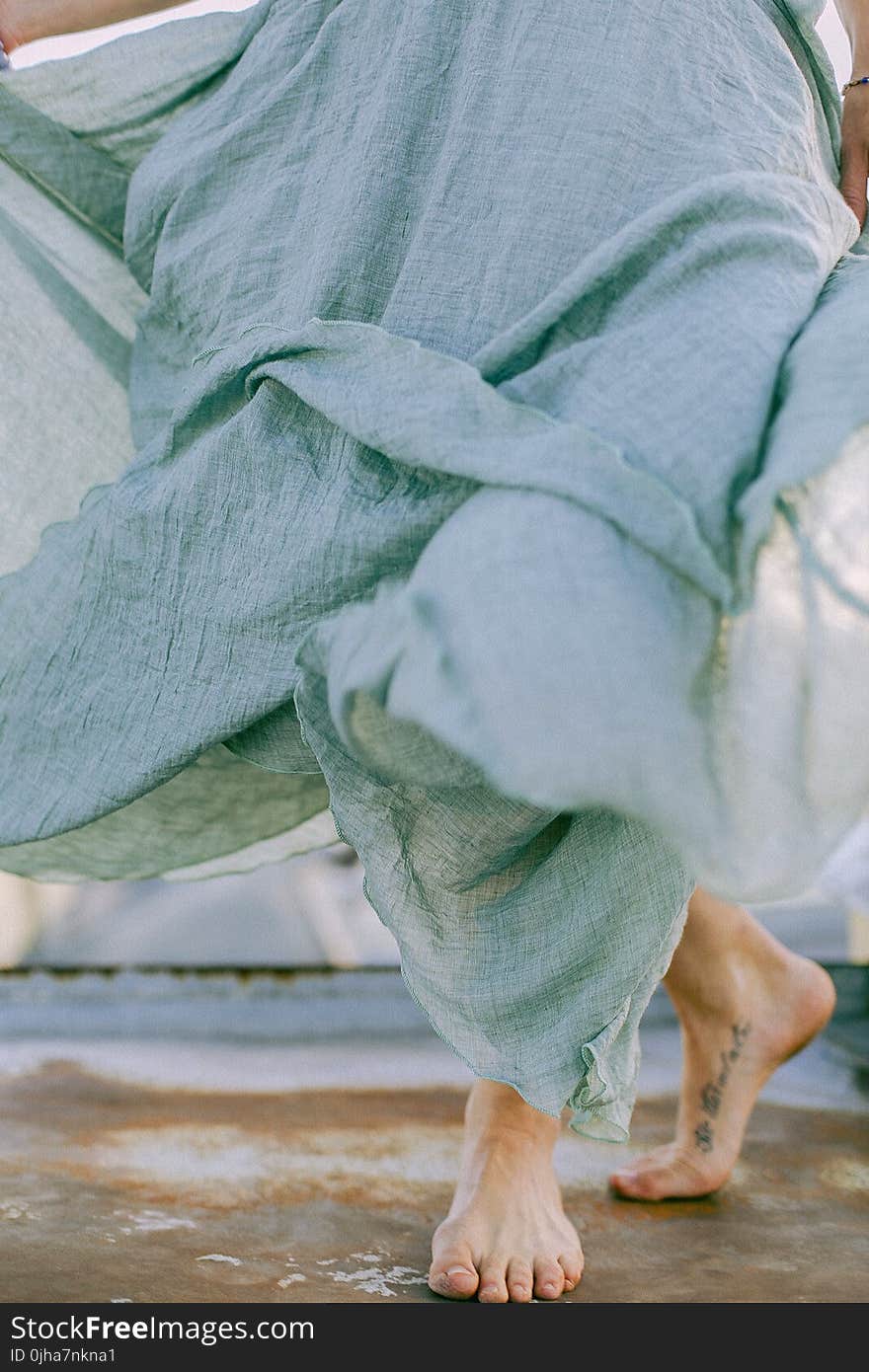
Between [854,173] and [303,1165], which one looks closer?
[854,173]

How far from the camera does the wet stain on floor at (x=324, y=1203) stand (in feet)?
3.26

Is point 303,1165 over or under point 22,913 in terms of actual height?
over

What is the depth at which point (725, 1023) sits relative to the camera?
130 centimetres

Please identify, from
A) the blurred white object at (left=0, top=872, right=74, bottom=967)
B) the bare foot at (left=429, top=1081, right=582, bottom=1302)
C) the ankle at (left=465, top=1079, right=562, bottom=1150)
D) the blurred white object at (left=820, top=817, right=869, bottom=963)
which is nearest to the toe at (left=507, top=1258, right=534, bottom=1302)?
the bare foot at (left=429, top=1081, right=582, bottom=1302)

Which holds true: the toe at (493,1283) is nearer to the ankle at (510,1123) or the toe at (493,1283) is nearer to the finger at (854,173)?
the ankle at (510,1123)

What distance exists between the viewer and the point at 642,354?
2.59 feet

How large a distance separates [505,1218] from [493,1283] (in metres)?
0.07

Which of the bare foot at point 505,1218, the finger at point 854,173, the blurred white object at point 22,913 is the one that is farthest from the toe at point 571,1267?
the blurred white object at point 22,913

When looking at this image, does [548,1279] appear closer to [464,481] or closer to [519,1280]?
[519,1280]

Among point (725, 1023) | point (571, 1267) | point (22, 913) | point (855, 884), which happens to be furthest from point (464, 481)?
point (22, 913)

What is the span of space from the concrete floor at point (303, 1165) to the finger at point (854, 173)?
3.04 feet

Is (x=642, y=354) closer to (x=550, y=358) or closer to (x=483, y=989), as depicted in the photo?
(x=550, y=358)

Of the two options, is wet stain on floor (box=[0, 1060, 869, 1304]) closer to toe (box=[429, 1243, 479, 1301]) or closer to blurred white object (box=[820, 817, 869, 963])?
toe (box=[429, 1243, 479, 1301])
